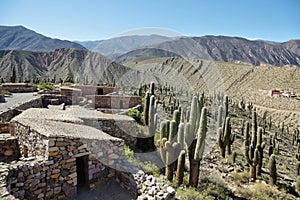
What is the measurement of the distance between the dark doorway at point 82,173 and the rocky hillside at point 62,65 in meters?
77.0

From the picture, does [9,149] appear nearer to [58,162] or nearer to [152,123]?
[58,162]

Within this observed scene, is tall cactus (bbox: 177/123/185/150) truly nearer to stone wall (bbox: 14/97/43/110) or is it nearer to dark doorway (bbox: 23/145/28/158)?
dark doorway (bbox: 23/145/28/158)

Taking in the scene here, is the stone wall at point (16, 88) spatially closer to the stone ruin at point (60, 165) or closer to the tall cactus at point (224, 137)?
the stone ruin at point (60, 165)

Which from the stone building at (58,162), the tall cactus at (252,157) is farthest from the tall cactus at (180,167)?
the tall cactus at (252,157)

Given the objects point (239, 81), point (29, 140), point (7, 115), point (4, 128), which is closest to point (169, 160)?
point (29, 140)

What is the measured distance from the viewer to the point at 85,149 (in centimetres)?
609

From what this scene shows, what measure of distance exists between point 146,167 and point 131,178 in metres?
1.97

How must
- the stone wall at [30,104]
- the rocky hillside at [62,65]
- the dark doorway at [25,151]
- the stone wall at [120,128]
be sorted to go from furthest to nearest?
the rocky hillside at [62,65] → the stone wall at [30,104] → the stone wall at [120,128] → the dark doorway at [25,151]

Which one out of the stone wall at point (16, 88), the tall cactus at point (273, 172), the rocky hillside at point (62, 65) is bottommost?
the tall cactus at point (273, 172)

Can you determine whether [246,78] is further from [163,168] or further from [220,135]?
[163,168]

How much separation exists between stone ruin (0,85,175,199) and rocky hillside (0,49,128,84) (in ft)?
252

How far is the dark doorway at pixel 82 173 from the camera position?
20.9ft

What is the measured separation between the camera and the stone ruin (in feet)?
17.5

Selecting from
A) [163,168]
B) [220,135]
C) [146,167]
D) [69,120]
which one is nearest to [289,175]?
[220,135]
